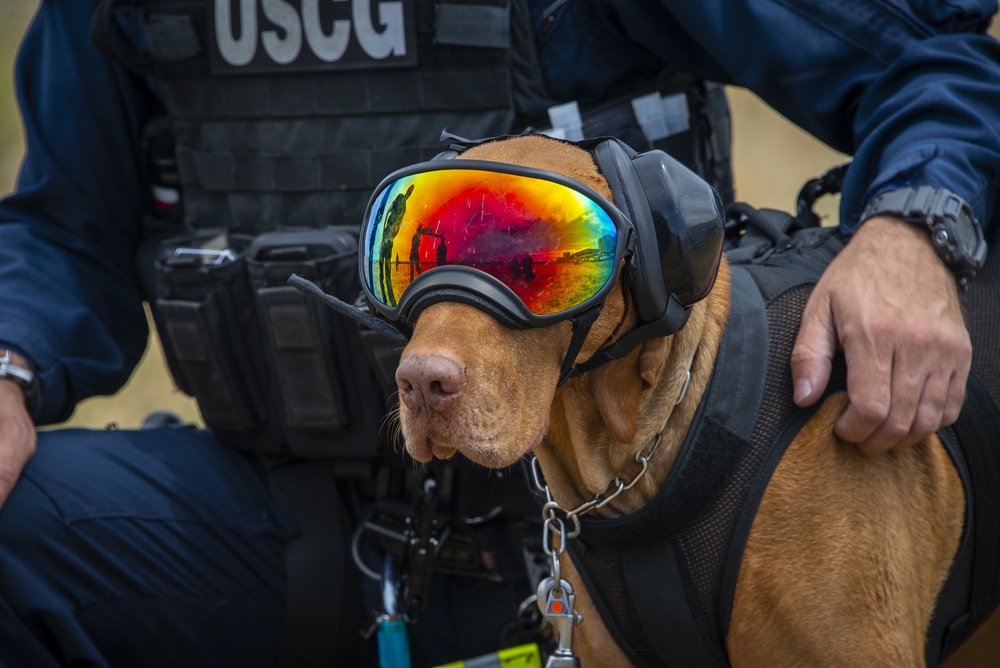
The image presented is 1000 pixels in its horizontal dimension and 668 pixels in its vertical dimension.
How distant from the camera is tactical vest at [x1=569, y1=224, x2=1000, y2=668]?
1.39 m

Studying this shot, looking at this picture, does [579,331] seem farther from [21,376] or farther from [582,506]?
[21,376]

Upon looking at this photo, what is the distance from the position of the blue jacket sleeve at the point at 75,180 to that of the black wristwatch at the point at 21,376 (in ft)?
0.53

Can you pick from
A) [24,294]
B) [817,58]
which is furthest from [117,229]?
[817,58]

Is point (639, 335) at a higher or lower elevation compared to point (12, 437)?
higher

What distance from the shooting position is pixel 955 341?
140cm

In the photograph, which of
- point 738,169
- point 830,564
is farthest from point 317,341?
point 738,169

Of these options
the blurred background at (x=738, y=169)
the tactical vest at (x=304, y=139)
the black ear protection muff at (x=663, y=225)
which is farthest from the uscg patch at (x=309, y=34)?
the blurred background at (x=738, y=169)

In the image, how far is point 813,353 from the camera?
4.59 feet

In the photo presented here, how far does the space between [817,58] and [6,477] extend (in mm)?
1694

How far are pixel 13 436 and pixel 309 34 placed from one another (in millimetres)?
984

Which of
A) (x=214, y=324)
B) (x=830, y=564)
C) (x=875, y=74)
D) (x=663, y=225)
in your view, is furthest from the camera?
(x=214, y=324)

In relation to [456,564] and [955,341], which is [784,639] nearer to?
[955,341]

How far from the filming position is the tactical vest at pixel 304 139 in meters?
1.94

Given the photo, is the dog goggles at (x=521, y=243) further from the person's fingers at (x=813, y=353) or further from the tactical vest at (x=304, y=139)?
the tactical vest at (x=304, y=139)
